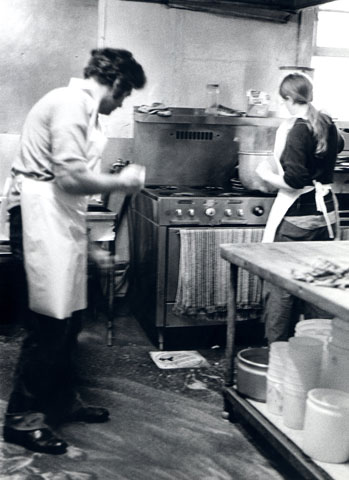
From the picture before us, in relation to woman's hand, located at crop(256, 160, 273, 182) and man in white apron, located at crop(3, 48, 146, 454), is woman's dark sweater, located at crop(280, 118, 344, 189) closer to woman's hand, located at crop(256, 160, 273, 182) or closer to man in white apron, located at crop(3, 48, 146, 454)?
woman's hand, located at crop(256, 160, 273, 182)

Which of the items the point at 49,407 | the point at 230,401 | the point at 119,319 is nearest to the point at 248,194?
the point at 119,319

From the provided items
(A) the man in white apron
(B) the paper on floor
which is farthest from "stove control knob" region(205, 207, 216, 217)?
(A) the man in white apron

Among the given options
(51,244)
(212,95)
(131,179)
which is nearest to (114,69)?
(131,179)

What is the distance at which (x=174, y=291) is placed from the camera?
4.16 metres

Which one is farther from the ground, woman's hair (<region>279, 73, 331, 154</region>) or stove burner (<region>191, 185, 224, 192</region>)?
woman's hair (<region>279, 73, 331, 154</region>)

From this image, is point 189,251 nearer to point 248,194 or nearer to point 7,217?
point 248,194

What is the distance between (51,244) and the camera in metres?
2.75

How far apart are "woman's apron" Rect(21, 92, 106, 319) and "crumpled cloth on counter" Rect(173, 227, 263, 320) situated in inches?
52.7

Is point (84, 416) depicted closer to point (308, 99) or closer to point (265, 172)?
point (265, 172)

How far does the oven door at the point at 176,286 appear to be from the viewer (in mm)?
4090

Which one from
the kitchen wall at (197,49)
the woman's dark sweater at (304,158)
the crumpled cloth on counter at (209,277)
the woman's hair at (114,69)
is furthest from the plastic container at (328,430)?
the kitchen wall at (197,49)

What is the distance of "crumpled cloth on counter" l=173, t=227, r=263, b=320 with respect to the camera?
4.10 m

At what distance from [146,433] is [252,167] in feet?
6.46

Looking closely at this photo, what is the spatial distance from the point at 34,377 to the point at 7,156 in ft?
7.65
